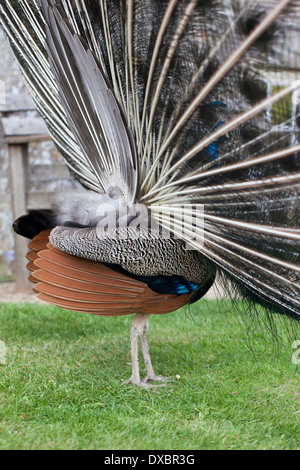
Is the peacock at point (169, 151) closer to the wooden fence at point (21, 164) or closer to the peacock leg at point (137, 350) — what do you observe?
the peacock leg at point (137, 350)

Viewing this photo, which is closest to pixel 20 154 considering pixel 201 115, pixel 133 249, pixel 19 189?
pixel 19 189

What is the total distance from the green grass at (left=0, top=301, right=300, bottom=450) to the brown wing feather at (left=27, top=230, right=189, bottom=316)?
1.86 feet

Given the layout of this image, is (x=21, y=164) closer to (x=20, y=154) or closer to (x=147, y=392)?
(x=20, y=154)

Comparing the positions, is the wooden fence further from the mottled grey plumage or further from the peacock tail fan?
the mottled grey plumage

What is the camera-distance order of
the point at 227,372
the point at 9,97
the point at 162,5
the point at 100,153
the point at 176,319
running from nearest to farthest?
1. the point at 162,5
2. the point at 100,153
3. the point at 227,372
4. the point at 176,319
5. the point at 9,97

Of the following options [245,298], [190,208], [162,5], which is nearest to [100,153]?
[190,208]

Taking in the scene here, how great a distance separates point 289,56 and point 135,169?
1161 mm

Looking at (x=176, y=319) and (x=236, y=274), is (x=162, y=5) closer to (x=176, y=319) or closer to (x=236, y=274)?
(x=236, y=274)

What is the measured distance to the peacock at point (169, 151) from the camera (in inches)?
95.7

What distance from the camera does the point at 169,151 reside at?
2.99 m

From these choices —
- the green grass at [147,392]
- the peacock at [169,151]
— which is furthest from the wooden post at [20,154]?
the peacock at [169,151]

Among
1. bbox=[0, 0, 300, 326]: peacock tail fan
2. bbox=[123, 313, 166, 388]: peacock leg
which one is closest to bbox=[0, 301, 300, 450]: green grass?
bbox=[123, 313, 166, 388]: peacock leg

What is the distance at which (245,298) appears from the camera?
3.30 m

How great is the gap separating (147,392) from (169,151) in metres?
1.58
